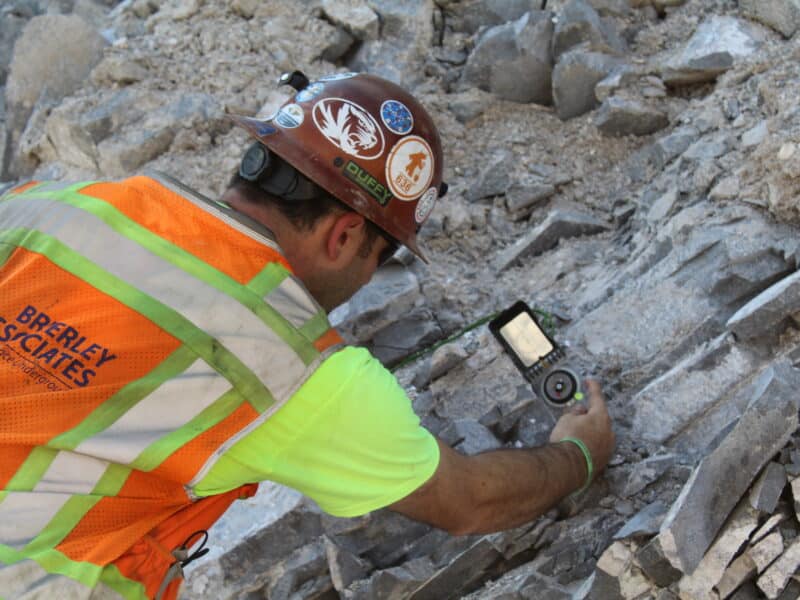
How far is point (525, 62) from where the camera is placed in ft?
18.9

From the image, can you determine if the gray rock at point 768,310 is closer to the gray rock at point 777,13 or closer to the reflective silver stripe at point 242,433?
the reflective silver stripe at point 242,433

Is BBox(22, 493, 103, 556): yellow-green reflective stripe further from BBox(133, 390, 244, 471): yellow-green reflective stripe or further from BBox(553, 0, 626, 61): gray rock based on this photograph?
BBox(553, 0, 626, 61): gray rock

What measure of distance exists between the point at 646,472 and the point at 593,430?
28 centimetres

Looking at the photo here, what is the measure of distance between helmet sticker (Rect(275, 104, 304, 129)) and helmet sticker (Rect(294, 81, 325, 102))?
38 mm

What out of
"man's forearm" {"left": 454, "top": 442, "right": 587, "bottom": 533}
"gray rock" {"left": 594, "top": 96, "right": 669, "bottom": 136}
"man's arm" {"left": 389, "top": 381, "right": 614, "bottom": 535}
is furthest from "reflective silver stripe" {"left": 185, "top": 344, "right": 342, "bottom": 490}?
"gray rock" {"left": 594, "top": 96, "right": 669, "bottom": 136}

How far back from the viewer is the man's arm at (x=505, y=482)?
2.61 m

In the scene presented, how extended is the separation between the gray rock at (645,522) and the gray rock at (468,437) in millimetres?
774

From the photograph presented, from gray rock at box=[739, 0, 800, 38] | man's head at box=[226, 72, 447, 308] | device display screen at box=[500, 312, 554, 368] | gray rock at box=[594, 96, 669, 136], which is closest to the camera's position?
man's head at box=[226, 72, 447, 308]

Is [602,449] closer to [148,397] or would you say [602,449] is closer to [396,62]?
[148,397]

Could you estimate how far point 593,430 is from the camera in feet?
11.1

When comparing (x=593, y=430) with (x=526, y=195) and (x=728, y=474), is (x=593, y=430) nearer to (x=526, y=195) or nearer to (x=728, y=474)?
(x=728, y=474)

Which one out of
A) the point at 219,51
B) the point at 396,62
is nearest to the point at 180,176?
the point at 219,51

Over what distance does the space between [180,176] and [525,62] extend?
2.48 meters

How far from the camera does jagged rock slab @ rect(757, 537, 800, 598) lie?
2721 mm
